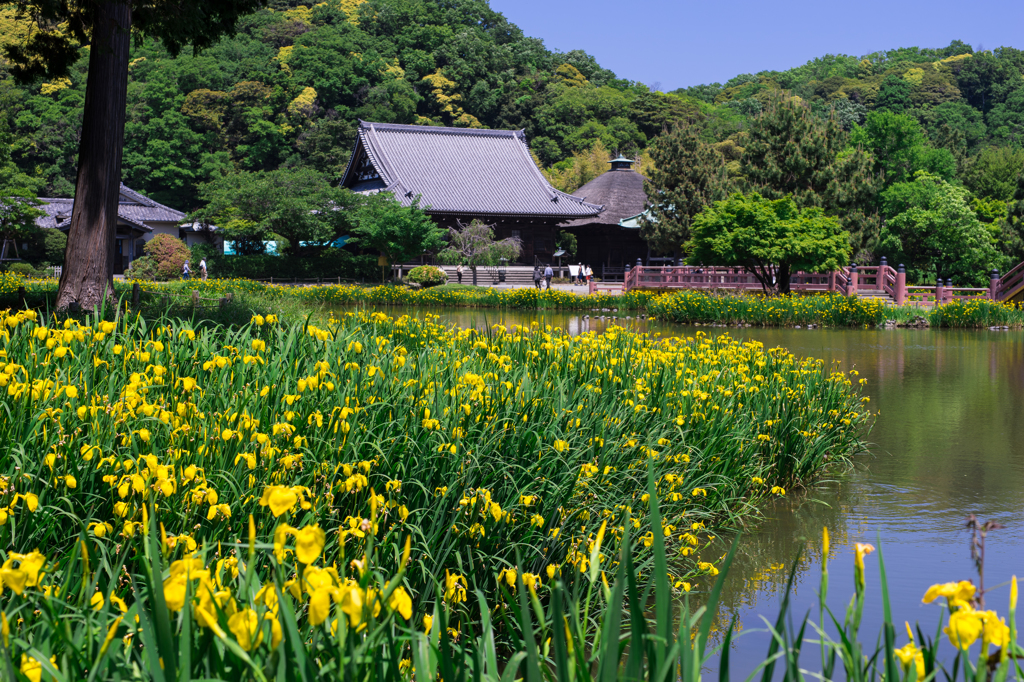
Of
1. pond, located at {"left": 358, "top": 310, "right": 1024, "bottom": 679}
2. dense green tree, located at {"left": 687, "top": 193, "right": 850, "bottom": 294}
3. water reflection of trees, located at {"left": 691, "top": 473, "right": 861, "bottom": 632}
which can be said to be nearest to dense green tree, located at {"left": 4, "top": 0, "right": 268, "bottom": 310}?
pond, located at {"left": 358, "top": 310, "right": 1024, "bottom": 679}

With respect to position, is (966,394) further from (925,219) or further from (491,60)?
(491,60)

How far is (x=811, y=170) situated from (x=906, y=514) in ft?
79.4

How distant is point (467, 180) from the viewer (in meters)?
39.6

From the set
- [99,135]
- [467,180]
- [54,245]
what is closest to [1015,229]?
[467,180]

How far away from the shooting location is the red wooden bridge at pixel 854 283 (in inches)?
911

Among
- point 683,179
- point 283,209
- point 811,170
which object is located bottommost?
point 283,209

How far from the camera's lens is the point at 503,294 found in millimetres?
26141

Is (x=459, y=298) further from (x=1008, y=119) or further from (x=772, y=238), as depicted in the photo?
(x=1008, y=119)

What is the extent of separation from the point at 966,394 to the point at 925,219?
19.7 meters

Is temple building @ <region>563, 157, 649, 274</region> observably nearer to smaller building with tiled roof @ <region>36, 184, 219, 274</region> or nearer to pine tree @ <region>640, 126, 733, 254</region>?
pine tree @ <region>640, 126, 733, 254</region>

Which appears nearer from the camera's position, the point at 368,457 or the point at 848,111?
the point at 368,457

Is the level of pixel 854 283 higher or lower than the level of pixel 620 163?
lower

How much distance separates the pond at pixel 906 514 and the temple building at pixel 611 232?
1153 inches

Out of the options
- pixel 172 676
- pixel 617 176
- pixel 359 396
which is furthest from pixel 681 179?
pixel 172 676
